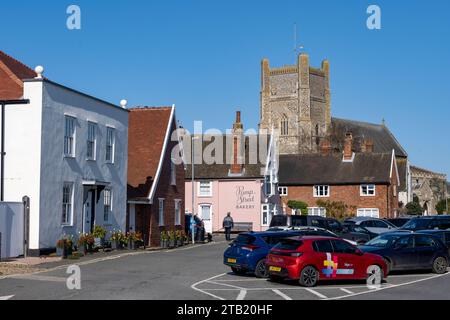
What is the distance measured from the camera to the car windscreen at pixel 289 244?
1978 cm

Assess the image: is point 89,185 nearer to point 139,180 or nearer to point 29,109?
point 29,109

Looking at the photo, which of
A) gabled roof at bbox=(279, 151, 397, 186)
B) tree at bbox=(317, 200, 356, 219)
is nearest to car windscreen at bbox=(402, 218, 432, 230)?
gabled roof at bbox=(279, 151, 397, 186)

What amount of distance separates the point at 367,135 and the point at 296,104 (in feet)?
62.3

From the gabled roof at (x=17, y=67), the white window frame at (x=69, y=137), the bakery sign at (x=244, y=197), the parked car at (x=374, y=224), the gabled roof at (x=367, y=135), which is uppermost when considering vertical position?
the gabled roof at (x=367, y=135)

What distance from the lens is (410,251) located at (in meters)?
23.4

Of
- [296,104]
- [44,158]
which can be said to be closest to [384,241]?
[44,158]

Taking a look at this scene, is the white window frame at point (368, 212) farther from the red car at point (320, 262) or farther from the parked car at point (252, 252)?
the red car at point (320, 262)

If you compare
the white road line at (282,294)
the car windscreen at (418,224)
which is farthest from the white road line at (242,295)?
the car windscreen at (418,224)

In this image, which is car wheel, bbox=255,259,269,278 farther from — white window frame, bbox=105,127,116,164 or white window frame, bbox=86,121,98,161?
white window frame, bbox=105,127,116,164

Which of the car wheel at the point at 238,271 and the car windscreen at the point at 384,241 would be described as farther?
the car windscreen at the point at 384,241

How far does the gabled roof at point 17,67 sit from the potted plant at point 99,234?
745 cm

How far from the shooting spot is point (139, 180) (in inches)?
1512

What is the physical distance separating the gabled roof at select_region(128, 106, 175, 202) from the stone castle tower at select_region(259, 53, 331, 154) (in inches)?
3407

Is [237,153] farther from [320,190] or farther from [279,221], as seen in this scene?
[279,221]
